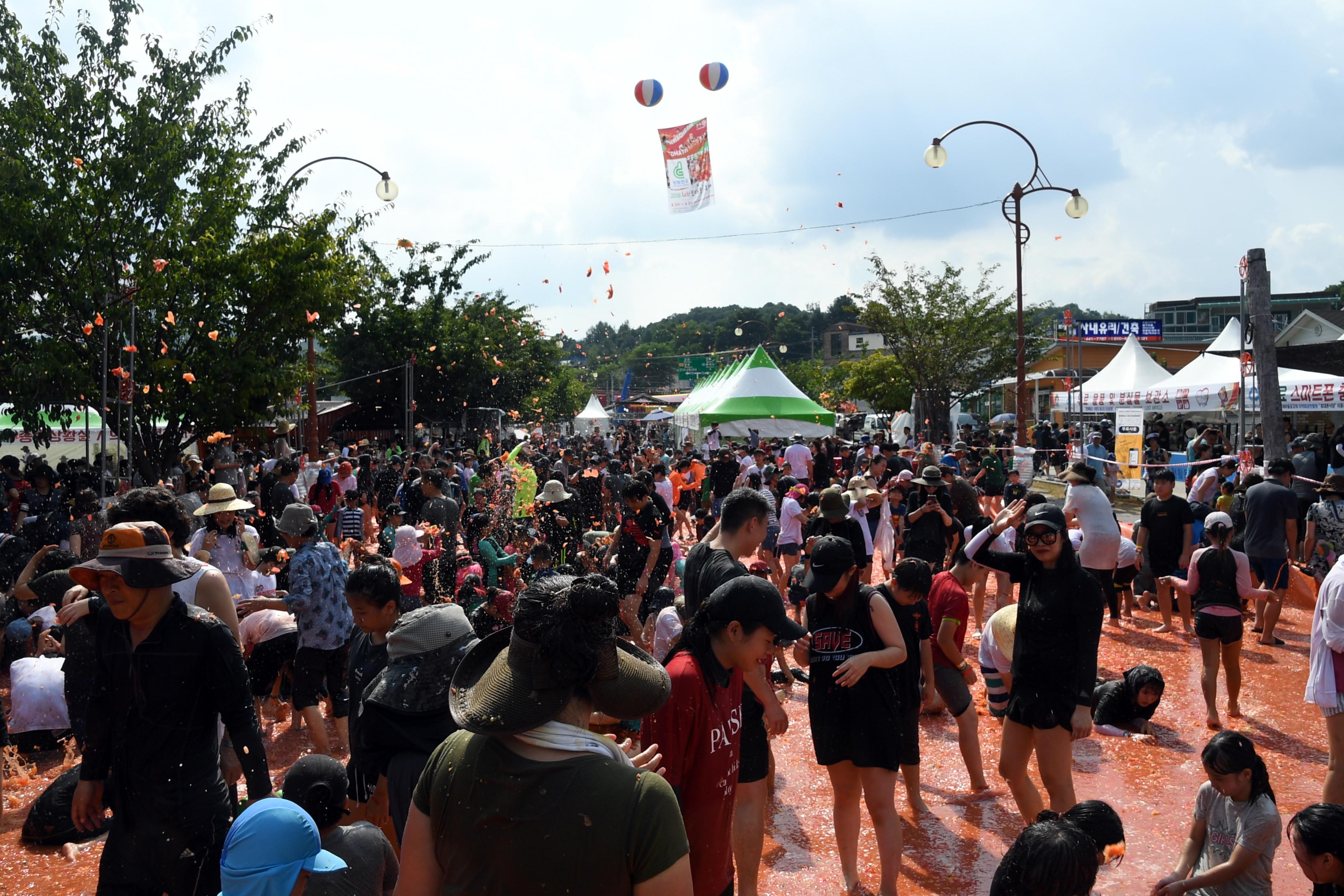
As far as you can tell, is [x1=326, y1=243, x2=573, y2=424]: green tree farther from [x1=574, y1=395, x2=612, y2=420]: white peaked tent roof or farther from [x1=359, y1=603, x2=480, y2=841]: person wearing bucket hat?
[x1=359, y1=603, x2=480, y2=841]: person wearing bucket hat

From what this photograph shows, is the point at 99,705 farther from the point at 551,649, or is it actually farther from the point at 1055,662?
the point at 1055,662

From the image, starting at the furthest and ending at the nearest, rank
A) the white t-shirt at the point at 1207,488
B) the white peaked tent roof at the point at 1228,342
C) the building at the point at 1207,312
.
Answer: the building at the point at 1207,312 → the white peaked tent roof at the point at 1228,342 → the white t-shirt at the point at 1207,488

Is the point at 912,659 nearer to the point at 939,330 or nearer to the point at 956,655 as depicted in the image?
the point at 956,655

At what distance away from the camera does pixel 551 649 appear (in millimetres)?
1845

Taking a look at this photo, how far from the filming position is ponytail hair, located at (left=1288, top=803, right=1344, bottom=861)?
2943 mm

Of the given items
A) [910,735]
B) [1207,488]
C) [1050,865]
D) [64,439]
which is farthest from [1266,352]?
[64,439]

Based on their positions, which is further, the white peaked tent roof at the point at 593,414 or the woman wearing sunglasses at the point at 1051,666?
the white peaked tent roof at the point at 593,414

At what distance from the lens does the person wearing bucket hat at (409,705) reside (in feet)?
10.1

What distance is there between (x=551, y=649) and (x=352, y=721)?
192 cm

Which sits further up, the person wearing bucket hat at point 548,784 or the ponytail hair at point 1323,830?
the person wearing bucket hat at point 548,784

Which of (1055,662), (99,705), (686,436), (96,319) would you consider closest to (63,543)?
(96,319)

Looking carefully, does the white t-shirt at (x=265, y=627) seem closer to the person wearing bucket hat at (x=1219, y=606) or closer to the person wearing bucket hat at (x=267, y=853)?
the person wearing bucket hat at (x=267, y=853)

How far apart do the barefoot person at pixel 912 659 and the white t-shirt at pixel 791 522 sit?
4401 mm

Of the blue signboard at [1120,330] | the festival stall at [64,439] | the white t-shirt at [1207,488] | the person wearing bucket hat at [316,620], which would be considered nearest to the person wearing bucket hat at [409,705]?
the person wearing bucket hat at [316,620]
